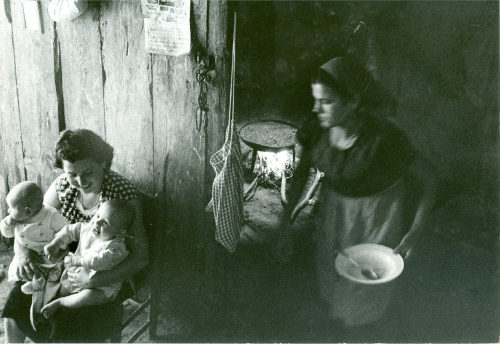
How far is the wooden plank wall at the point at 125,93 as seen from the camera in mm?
2709

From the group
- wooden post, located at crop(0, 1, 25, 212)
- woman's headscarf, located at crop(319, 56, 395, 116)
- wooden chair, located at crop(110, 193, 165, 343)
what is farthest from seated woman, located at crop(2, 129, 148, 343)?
woman's headscarf, located at crop(319, 56, 395, 116)

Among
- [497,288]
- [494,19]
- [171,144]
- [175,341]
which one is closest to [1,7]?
[171,144]

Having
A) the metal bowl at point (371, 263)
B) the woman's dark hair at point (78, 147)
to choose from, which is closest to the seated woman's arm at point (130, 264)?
the woman's dark hair at point (78, 147)

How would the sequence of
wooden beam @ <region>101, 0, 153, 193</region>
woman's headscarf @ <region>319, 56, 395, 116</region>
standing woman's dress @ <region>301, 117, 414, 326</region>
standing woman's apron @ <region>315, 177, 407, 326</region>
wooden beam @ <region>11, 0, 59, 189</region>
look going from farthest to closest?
wooden beam @ <region>11, 0, 59, 189</region> < wooden beam @ <region>101, 0, 153, 193</region> < standing woman's apron @ <region>315, 177, 407, 326</region> < standing woman's dress @ <region>301, 117, 414, 326</region> < woman's headscarf @ <region>319, 56, 395, 116</region>

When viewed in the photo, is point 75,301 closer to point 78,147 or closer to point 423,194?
point 78,147

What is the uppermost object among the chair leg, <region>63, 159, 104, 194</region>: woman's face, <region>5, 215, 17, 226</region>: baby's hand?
<region>63, 159, 104, 194</region>: woman's face

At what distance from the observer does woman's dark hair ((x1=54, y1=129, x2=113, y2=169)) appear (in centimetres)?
254

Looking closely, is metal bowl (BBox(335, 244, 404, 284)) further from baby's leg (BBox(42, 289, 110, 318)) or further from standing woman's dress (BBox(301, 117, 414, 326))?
baby's leg (BBox(42, 289, 110, 318))

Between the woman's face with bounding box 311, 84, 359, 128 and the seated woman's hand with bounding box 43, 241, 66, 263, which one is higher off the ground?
the woman's face with bounding box 311, 84, 359, 128

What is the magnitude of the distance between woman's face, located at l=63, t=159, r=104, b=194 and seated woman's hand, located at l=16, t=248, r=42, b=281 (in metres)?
0.47

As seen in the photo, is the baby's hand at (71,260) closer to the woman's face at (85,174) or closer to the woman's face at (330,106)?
the woman's face at (85,174)

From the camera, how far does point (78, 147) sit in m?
2.55

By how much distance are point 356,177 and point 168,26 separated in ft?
4.22

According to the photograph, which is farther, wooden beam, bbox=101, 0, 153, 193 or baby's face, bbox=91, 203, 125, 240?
wooden beam, bbox=101, 0, 153, 193
